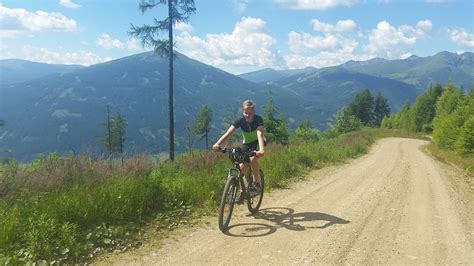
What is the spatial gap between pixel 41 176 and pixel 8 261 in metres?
2.29

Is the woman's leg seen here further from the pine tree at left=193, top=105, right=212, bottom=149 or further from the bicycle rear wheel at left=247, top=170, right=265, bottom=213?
the pine tree at left=193, top=105, right=212, bottom=149

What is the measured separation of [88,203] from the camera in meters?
7.04

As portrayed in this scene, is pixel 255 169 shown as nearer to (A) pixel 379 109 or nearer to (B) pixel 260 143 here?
(B) pixel 260 143

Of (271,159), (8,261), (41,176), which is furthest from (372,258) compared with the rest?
(271,159)

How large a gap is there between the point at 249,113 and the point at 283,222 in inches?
94.7

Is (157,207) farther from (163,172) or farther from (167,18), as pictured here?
(167,18)

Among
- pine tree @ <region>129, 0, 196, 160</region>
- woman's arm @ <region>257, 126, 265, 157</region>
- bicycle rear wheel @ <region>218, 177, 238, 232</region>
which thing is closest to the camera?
bicycle rear wheel @ <region>218, 177, 238, 232</region>

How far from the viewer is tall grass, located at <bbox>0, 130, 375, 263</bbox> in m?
5.97

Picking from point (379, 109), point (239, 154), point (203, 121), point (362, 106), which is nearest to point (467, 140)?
point (239, 154)

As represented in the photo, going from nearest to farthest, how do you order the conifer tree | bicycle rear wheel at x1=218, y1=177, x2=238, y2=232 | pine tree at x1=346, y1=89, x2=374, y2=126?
bicycle rear wheel at x1=218, y1=177, x2=238, y2=232, pine tree at x1=346, y1=89, x2=374, y2=126, the conifer tree

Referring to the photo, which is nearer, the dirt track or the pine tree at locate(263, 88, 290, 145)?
the dirt track

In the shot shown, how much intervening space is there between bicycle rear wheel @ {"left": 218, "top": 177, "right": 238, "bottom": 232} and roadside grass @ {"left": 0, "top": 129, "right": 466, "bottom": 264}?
100 centimetres

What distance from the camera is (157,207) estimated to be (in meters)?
8.46

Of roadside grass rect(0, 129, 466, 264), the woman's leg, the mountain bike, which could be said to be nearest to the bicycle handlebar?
the mountain bike
